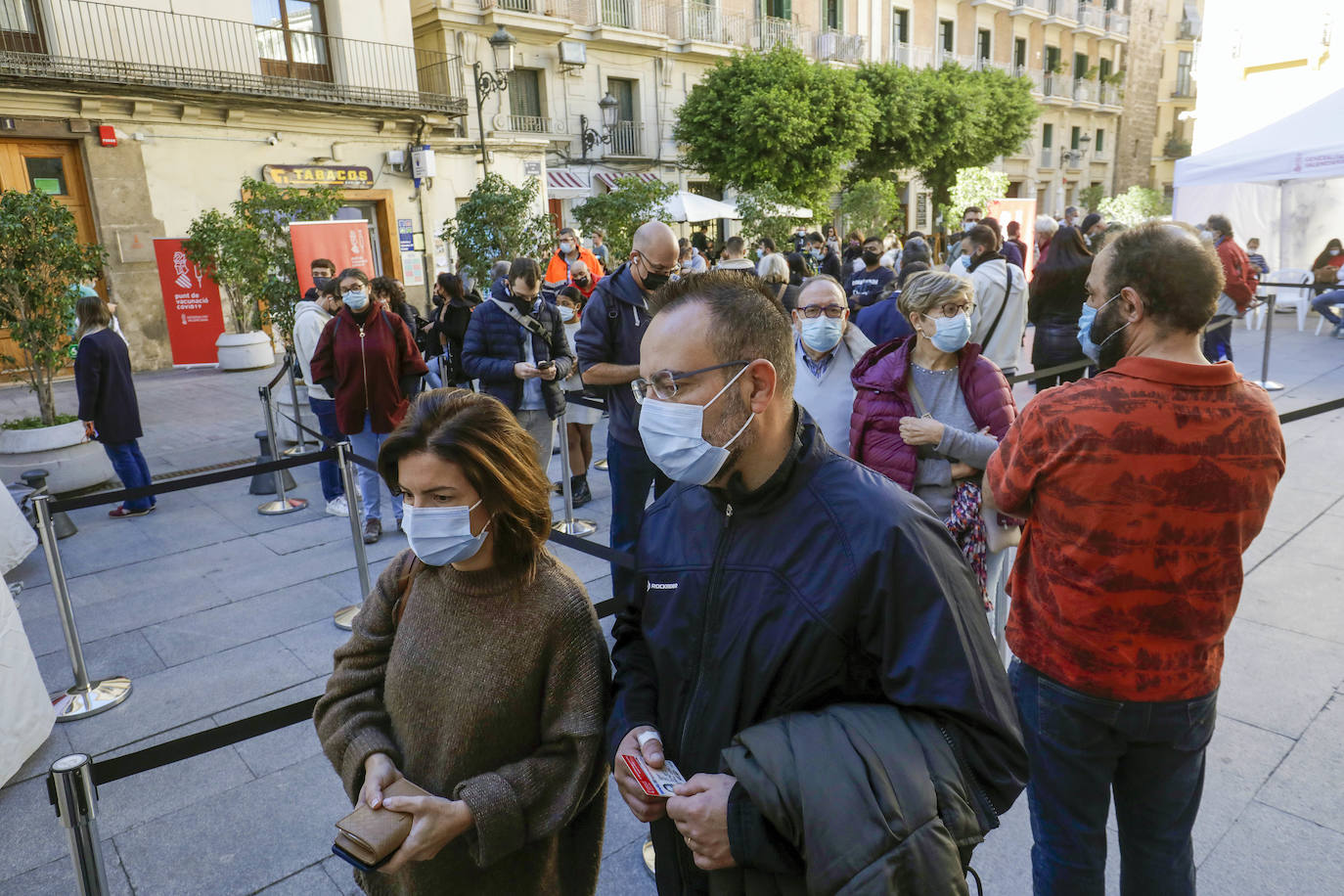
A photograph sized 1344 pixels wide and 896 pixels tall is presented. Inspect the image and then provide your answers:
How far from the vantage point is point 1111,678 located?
1.91m

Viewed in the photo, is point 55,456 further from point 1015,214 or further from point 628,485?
point 1015,214

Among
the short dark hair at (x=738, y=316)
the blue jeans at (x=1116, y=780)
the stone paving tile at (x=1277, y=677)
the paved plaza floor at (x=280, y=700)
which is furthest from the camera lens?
the stone paving tile at (x=1277, y=677)

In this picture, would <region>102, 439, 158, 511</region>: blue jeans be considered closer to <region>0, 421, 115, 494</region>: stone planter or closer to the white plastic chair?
<region>0, 421, 115, 494</region>: stone planter

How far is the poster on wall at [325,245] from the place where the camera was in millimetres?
9430

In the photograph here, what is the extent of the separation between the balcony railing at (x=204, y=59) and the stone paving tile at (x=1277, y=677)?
16.3 m

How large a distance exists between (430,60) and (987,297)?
764 inches

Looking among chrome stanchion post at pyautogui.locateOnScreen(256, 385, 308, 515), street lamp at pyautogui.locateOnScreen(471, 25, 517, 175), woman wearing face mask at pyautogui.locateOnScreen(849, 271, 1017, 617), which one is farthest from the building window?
woman wearing face mask at pyautogui.locateOnScreen(849, 271, 1017, 617)

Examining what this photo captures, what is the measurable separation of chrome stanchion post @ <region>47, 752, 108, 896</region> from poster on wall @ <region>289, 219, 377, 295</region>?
8.21m

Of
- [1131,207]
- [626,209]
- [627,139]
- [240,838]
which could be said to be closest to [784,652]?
[240,838]

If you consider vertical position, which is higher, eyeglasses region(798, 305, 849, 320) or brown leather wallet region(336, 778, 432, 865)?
eyeglasses region(798, 305, 849, 320)

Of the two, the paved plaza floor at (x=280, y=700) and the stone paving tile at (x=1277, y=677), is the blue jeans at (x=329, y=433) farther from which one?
the stone paving tile at (x=1277, y=677)

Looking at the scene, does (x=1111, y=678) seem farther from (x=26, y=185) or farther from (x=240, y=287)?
(x=26, y=185)

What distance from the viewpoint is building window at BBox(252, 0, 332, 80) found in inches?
651

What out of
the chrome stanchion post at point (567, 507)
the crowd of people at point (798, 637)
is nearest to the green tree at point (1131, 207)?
the chrome stanchion post at point (567, 507)
